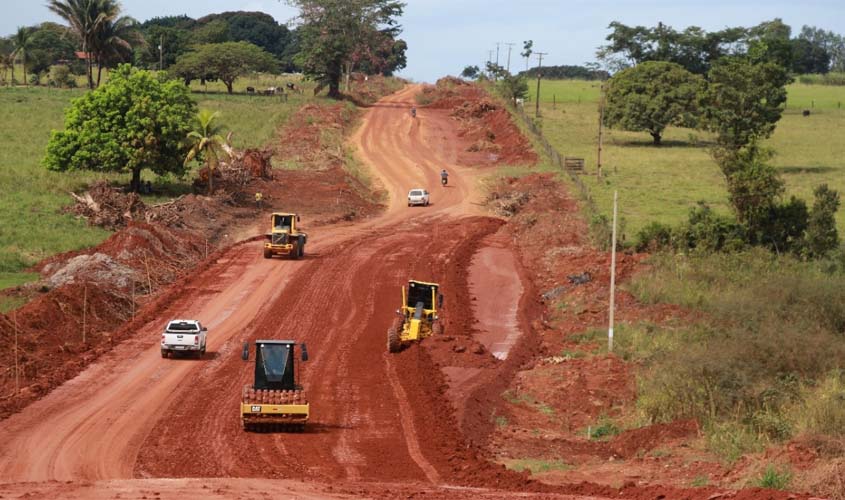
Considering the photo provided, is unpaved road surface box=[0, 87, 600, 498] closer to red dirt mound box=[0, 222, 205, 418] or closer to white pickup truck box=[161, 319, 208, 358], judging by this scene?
white pickup truck box=[161, 319, 208, 358]

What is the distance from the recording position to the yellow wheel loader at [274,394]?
30.2 meters

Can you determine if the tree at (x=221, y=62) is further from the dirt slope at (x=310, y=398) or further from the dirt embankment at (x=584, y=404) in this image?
the dirt embankment at (x=584, y=404)

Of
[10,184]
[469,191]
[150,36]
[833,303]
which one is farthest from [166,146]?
[150,36]

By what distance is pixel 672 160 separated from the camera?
337 feet

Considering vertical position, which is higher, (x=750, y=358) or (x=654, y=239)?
(x=654, y=239)

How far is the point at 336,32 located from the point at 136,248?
8831 cm

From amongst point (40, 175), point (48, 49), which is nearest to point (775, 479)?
point (40, 175)

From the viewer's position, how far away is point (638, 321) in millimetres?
47812

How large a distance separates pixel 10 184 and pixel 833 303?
2047 inches

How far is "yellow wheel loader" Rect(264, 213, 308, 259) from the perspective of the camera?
60.0 m

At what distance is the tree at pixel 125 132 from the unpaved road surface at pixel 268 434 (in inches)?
499

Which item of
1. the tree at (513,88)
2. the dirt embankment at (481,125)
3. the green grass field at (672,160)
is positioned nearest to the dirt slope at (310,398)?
the green grass field at (672,160)

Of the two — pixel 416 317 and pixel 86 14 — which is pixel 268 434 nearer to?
pixel 416 317

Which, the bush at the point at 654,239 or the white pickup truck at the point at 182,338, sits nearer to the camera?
the white pickup truck at the point at 182,338
